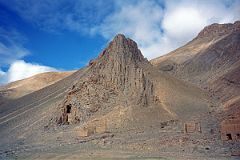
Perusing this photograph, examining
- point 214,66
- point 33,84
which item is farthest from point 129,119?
point 33,84

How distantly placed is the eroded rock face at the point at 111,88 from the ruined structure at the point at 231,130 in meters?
11.8

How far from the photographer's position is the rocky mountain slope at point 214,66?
147 ft

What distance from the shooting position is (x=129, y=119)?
30312mm

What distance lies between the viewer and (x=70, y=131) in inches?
1208

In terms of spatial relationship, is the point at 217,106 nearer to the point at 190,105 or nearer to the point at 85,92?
the point at 190,105

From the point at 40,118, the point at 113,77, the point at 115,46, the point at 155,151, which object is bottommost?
the point at 155,151

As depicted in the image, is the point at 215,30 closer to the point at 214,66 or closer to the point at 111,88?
the point at 214,66

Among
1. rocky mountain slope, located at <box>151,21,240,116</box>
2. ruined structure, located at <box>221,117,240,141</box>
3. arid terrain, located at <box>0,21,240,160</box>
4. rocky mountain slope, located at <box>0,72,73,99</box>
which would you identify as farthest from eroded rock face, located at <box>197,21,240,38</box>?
ruined structure, located at <box>221,117,240,141</box>

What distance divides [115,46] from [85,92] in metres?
6.42

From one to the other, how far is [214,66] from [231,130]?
129 ft

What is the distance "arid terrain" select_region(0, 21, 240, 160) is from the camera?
2102cm

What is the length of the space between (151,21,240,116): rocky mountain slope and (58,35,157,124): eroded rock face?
→ 28.6ft

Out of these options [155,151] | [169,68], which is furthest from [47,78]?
[155,151]

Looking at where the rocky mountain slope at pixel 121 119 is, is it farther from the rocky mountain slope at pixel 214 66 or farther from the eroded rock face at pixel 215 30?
the eroded rock face at pixel 215 30
